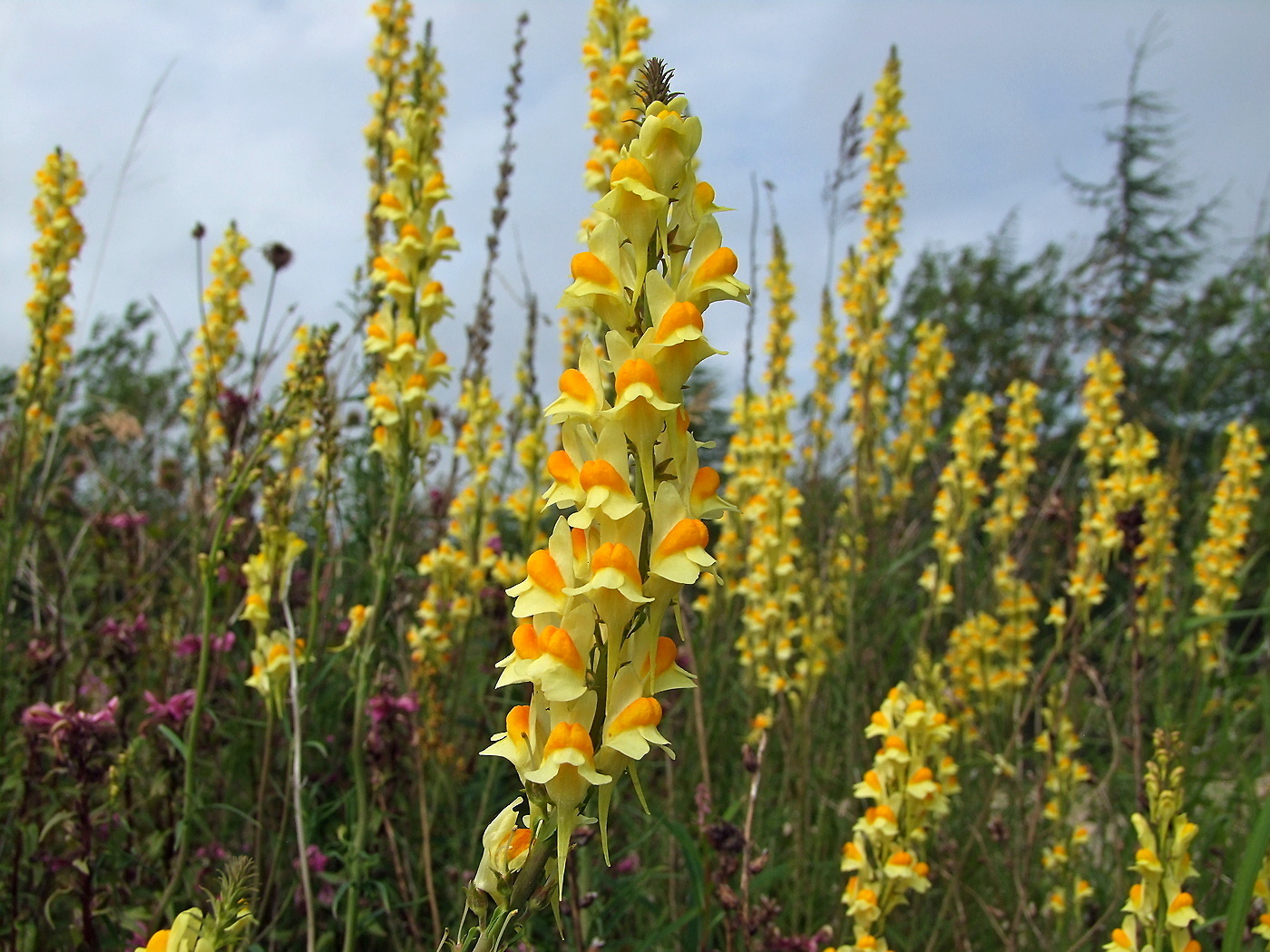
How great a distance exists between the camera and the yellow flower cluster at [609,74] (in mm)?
3322

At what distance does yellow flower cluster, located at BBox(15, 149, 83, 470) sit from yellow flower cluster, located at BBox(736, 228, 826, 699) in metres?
2.99

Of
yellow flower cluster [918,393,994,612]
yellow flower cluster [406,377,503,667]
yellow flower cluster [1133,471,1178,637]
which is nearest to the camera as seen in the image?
yellow flower cluster [406,377,503,667]

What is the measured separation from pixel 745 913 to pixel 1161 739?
2.79 feet

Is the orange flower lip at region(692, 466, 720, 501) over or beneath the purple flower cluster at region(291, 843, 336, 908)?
over

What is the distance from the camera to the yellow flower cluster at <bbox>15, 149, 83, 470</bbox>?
3.62m

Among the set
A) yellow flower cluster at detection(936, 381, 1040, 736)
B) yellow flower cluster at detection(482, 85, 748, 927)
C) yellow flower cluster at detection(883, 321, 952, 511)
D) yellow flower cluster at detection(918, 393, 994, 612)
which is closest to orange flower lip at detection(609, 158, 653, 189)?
yellow flower cluster at detection(482, 85, 748, 927)

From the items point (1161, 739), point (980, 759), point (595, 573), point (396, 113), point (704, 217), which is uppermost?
point (396, 113)

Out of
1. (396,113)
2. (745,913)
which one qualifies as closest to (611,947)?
(745,913)

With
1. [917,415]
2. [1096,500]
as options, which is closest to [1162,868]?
[1096,500]

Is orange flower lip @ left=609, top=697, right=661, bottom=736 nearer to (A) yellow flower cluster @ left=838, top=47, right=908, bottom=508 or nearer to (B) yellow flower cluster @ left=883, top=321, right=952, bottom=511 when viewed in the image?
(A) yellow flower cluster @ left=838, top=47, right=908, bottom=508

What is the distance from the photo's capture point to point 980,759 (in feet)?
10.6

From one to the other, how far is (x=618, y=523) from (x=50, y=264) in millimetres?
3727

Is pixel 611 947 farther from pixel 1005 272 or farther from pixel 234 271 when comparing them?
pixel 1005 272

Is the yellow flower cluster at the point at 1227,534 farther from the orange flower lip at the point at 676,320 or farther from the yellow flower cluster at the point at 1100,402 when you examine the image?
the orange flower lip at the point at 676,320
